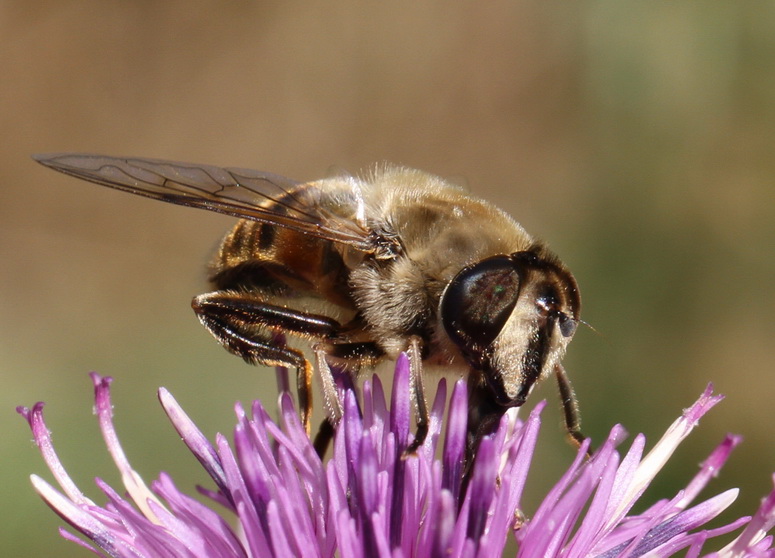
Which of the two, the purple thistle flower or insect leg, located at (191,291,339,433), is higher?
insect leg, located at (191,291,339,433)

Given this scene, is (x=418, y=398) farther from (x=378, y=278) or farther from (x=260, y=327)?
(x=260, y=327)

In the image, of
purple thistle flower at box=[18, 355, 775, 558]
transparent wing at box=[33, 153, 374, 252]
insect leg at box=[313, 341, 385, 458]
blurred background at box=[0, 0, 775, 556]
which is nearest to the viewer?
purple thistle flower at box=[18, 355, 775, 558]

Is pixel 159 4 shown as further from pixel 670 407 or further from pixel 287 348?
pixel 287 348

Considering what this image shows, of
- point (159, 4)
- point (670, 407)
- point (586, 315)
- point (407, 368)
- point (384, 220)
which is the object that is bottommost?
point (670, 407)

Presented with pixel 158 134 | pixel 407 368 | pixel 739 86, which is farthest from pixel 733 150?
pixel 158 134

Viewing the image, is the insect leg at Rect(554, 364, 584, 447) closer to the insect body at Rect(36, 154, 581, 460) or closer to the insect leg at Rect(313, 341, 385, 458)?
the insect body at Rect(36, 154, 581, 460)

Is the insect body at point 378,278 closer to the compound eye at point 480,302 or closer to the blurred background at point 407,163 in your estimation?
the compound eye at point 480,302

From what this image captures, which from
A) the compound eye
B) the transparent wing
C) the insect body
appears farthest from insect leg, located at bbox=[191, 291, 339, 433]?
the compound eye

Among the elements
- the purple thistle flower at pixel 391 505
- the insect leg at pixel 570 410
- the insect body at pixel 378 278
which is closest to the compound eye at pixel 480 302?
the insect body at pixel 378 278
